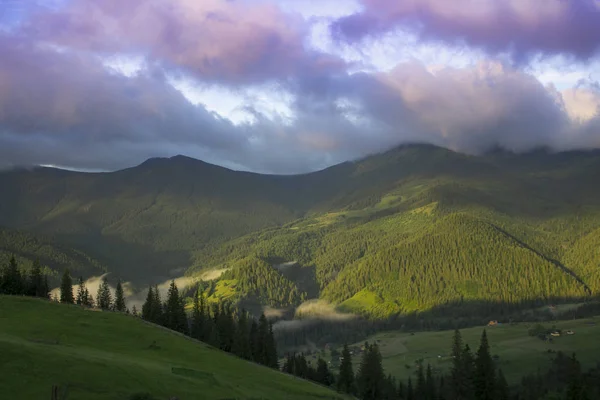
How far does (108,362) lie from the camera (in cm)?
6656

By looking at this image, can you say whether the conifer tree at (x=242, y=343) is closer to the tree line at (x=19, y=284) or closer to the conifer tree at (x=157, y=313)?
the conifer tree at (x=157, y=313)

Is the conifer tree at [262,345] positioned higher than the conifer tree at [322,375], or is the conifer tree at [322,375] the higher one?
the conifer tree at [262,345]

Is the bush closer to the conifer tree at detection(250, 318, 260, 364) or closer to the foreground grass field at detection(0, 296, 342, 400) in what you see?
the foreground grass field at detection(0, 296, 342, 400)

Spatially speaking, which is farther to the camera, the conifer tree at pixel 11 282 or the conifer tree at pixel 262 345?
the conifer tree at pixel 11 282

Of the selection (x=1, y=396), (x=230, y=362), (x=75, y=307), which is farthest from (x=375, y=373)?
(x=1, y=396)

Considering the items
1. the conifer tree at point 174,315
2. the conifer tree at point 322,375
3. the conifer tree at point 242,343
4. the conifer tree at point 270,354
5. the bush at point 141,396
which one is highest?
the conifer tree at point 174,315

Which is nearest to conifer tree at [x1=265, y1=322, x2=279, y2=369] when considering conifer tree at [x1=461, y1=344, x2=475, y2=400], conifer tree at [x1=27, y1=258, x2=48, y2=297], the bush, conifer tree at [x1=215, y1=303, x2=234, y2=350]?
conifer tree at [x1=215, y1=303, x2=234, y2=350]

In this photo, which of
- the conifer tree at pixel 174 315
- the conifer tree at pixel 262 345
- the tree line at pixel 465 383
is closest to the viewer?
the tree line at pixel 465 383

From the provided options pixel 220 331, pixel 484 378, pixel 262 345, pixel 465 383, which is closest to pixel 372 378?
pixel 465 383

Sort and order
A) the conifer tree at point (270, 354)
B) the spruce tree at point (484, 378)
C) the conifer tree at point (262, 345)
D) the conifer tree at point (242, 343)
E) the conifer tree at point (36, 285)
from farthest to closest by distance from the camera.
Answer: the conifer tree at point (36, 285)
the conifer tree at point (270, 354)
the conifer tree at point (262, 345)
the conifer tree at point (242, 343)
the spruce tree at point (484, 378)

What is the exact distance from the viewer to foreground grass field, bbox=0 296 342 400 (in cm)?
5728

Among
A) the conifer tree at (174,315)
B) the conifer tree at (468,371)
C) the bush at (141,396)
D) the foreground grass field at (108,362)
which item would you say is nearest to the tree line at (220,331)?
the conifer tree at (174,315)

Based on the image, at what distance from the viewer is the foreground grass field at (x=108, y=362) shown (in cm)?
5728

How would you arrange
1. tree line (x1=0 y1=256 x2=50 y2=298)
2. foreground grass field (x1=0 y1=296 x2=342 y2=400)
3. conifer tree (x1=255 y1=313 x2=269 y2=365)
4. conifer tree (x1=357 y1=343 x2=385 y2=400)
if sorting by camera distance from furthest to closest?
tree line (x1=0 y1=256 x2=50 y2=298), conifer tree (x1=255 y1=313 x2=269 y2=365), conifer tree (x1=357 y1=343 x2=385 y2=400), foreground grass field (x1=0 y1=296 x2=342 y2=400)
